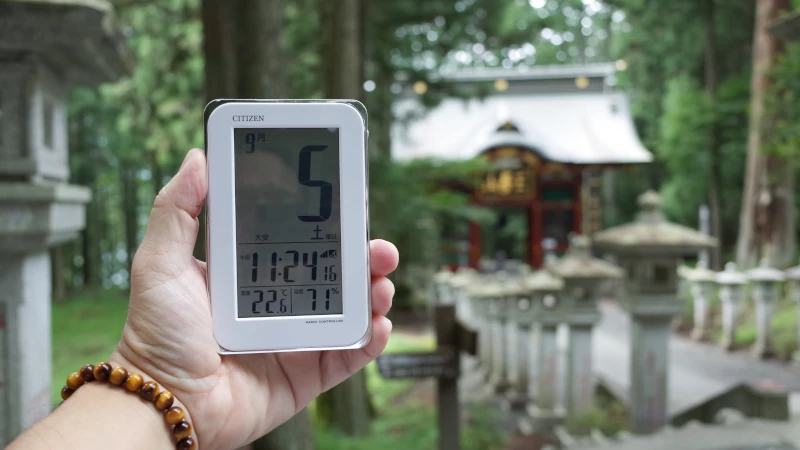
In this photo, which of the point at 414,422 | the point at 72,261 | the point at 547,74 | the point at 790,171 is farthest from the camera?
the point at 547,74

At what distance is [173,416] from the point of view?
Answer: 0.43m

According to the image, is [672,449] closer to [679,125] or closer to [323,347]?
[323,347]

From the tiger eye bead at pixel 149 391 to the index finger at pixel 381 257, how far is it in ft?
0.57

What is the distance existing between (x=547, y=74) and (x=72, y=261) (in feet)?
12.7

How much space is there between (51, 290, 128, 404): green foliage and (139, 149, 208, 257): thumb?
114 centimetres

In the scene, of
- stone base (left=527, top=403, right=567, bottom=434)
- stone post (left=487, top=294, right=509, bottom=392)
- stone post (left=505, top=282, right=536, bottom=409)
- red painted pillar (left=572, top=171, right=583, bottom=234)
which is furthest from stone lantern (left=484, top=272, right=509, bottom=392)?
red painted pillar (left=572, top=171, right=583, bottom=234)

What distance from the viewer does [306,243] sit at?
48 cm

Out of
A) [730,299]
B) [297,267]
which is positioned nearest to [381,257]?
[297,267]

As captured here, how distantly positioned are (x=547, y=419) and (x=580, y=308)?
1.53ft

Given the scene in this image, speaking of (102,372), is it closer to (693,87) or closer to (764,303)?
(764,303)

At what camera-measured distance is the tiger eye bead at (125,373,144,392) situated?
0.43 metres

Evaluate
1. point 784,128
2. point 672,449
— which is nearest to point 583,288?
point 672,449

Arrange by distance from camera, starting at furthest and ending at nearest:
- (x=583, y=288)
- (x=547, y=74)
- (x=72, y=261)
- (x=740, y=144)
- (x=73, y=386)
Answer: (x=547, y=74) → (x=740, y=144) → (x=72, y=261) → (x=583, y=288) → (x=73, y=386)

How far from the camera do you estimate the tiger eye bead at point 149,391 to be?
43 centimetres
